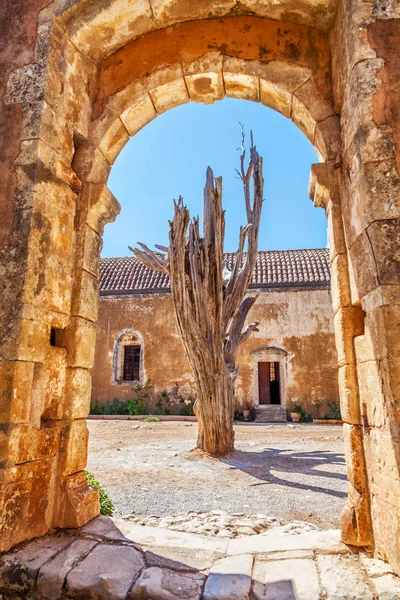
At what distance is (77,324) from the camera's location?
2.73 meters

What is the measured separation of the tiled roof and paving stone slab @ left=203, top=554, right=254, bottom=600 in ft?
42.5

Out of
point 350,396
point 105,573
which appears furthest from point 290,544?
point 105,573

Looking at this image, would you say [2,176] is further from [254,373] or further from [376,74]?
[254,373]

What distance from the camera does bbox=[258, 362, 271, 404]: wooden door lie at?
1422cm

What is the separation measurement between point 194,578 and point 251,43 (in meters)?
3.57

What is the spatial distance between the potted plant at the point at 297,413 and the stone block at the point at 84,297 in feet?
38.0

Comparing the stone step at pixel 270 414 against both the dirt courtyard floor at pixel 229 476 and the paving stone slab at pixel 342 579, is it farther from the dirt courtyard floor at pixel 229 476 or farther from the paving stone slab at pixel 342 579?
the paving stone slab at pixel 342 579

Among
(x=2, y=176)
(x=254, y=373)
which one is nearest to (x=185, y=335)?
(x=2, y=176)

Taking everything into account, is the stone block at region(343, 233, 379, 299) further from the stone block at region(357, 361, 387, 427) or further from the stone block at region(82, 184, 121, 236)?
the stone block at region(82, 184, 121, 236)

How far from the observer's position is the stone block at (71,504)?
2.46 m

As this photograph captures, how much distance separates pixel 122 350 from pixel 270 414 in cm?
614

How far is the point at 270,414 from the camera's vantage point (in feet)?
44.2

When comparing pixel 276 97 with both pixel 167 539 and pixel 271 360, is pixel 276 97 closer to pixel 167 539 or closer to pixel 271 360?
pixel 167 539

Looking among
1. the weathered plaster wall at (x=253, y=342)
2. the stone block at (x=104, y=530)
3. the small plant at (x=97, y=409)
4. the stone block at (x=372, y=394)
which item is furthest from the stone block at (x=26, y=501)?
the small plant at (x=97, y=409)
